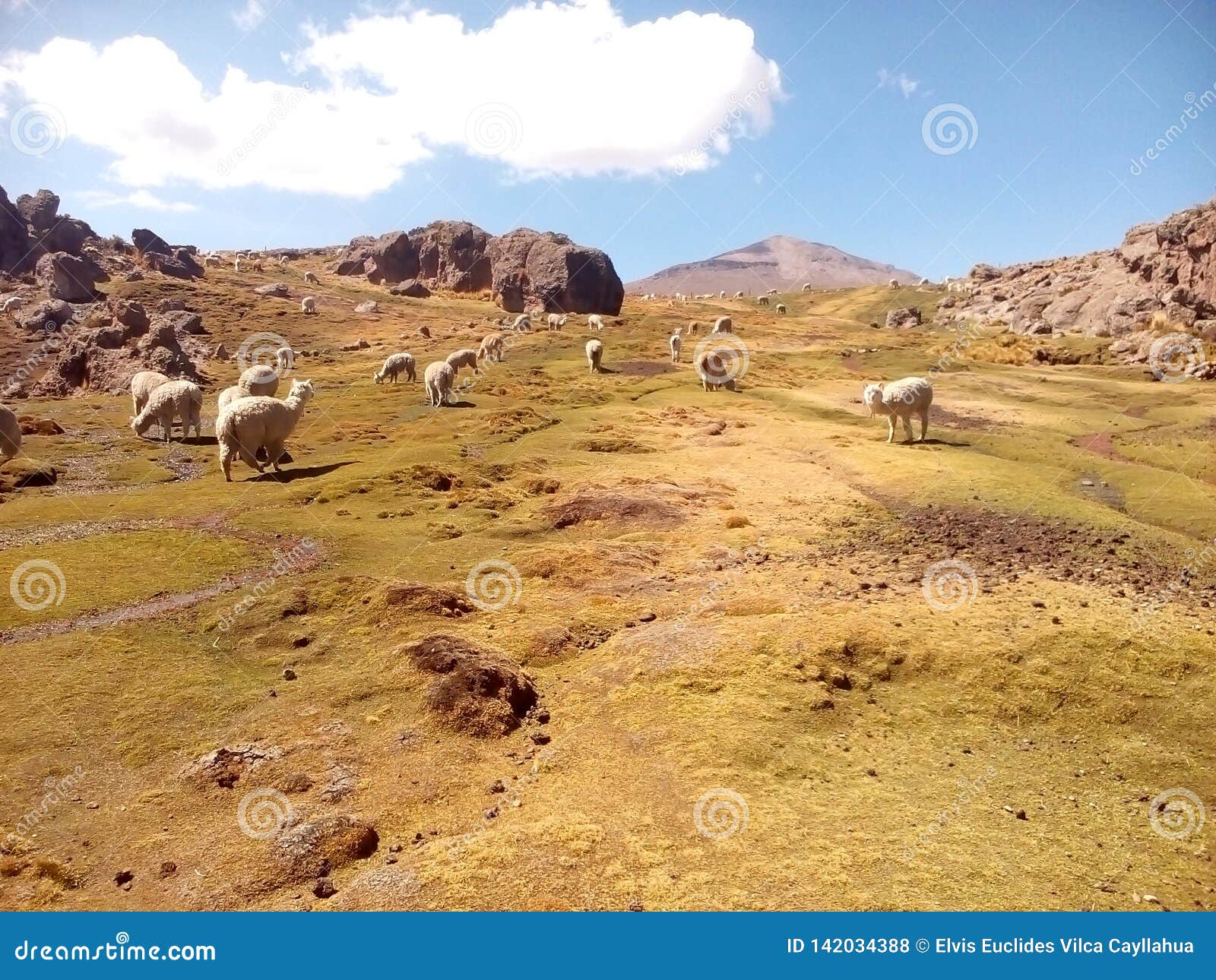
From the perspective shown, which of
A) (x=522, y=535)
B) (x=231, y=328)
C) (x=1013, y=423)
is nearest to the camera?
(x=522, y=535)

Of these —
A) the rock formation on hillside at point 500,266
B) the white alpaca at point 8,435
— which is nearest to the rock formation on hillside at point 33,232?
the rock formation on hillside at point 500,266

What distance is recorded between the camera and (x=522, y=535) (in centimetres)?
2131

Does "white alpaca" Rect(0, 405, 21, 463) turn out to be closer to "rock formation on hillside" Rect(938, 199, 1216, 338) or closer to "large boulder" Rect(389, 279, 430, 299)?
"rock formation on hillside" Rect(938, 199, 1216, 338)

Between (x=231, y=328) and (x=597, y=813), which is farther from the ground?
(x=231, y=328)

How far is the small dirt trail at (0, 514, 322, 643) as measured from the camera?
14.5 m

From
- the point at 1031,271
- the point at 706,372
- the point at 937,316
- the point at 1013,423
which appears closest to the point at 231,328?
the point at 706,372

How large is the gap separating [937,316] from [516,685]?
4696 inches

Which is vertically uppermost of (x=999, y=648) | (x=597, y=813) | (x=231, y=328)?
(x=231, y=328)

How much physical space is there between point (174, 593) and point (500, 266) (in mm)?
103727

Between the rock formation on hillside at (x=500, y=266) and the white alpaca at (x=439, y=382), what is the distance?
62.3 m

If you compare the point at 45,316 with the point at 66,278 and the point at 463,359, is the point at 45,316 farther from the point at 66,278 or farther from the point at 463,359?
the point at 463,359

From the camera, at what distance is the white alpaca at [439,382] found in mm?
42250

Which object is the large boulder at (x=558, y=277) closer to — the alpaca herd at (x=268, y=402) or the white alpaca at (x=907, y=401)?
the alpaca herd at (x=268, y=402)

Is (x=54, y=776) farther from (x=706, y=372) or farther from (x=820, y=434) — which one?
(x=706, y=372)
